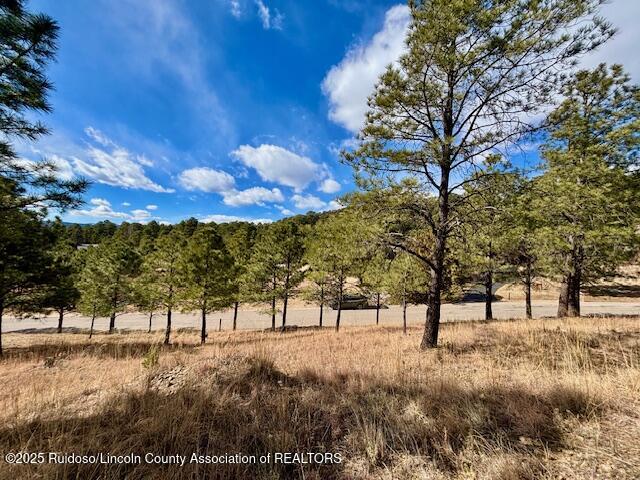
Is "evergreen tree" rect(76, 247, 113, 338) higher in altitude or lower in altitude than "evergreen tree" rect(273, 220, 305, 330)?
lower

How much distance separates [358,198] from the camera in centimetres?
714

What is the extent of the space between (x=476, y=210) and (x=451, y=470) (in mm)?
6020

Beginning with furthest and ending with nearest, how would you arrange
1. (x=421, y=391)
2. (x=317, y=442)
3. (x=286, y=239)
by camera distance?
(x=286, y=239)
(x=421, y=391)
(x=317, y=442)

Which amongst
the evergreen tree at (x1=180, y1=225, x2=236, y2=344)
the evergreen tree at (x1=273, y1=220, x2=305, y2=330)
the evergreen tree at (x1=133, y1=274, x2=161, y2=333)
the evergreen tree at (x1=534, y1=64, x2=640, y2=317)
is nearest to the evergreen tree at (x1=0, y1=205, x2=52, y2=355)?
the evergreen tree at (x1=133, y1=274, x2=161, y2=333)

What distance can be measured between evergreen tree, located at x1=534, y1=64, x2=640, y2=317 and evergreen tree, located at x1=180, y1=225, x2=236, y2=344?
15.7 m

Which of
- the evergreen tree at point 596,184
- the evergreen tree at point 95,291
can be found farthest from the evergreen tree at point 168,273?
the evergreen tree at point 596,184

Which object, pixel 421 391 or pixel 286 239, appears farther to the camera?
pixel 286 239

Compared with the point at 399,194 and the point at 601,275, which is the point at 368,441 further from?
the point at 601,275

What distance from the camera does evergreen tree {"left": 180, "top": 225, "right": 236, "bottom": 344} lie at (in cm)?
1620

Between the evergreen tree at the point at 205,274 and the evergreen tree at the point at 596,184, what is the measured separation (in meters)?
15.7

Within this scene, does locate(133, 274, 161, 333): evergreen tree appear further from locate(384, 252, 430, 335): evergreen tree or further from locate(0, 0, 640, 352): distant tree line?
locate(384, 252, 430, 335): evergreen tree

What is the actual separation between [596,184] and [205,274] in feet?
62.4

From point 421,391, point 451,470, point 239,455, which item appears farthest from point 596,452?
point 239,455

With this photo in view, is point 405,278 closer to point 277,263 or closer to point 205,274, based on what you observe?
point 277,263
